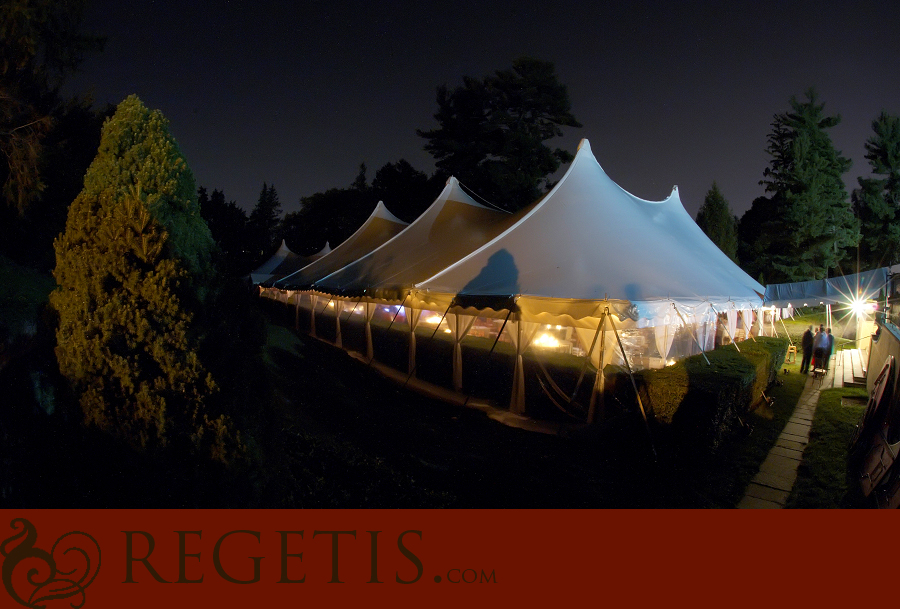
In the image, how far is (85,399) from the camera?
2211 millimetres

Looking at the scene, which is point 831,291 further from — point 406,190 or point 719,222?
point 406,190

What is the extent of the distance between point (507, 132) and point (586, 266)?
68.9ft

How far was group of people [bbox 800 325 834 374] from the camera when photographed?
1009 centimetres

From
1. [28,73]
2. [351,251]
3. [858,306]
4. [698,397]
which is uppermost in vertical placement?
[28,73]

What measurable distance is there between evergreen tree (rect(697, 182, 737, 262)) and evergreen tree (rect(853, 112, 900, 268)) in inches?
261

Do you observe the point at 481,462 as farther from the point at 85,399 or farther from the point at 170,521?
the point at 85,399

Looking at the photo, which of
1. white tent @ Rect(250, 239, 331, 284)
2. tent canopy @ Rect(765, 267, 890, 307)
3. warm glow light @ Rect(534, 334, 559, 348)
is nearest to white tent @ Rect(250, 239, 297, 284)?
white tent @ Rect(250, 239, 331, 284)

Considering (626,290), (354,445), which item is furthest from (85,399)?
(626,290)

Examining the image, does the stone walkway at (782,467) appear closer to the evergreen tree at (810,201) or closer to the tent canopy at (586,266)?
the tent canopy at (586,266)

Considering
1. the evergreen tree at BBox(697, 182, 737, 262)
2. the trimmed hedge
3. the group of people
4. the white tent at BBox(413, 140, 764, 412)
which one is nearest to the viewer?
the trimmed hedge

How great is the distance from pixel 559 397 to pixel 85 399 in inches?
221

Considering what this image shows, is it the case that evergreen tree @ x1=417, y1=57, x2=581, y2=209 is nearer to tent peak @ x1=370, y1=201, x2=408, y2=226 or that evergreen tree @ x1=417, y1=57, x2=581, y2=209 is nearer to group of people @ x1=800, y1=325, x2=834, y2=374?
tent peak @ x1=370, y1=201, x2=408, y2=226

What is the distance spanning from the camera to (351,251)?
13.7 metres

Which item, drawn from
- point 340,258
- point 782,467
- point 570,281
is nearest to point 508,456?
point 570,281
